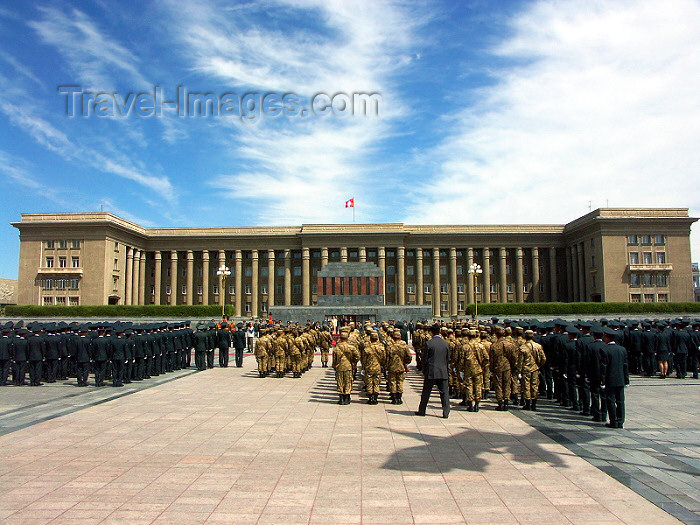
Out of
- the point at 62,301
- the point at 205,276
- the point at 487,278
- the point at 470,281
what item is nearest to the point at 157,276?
the point at 205,276

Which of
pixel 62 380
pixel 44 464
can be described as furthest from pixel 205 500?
pixel 62 380

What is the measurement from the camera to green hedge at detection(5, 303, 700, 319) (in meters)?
49.1

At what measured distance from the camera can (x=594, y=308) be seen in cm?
4962

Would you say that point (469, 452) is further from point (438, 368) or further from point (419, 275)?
point (419, 275)

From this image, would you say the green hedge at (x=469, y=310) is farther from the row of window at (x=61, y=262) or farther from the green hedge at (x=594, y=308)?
the row of window at (x=61, y=262)

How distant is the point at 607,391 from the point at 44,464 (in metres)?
9.75

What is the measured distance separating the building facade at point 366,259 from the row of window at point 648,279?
11 centimetres

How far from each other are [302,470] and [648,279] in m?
59.7

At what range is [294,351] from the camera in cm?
1777

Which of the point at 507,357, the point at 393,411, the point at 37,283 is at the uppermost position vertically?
the point at 37,283

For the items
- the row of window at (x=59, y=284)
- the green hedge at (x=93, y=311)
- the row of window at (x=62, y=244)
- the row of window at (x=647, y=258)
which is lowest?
the green hedge at (x=93, y=311)

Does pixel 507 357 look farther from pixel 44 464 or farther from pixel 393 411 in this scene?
pixel 44 464

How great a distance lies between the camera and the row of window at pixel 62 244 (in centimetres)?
5938

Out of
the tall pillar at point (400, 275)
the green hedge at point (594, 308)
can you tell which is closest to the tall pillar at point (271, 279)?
the tall pillar at point (400, 275)
